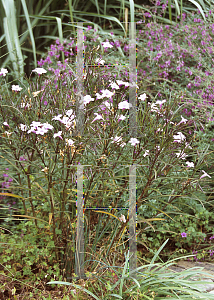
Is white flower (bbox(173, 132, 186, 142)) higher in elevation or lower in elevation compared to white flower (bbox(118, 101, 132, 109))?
lower

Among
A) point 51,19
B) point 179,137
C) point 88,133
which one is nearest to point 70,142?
point 88,133

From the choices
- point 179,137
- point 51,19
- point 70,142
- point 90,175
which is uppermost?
point 51,19

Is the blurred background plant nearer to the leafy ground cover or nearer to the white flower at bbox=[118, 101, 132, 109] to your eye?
the leafy ground cover

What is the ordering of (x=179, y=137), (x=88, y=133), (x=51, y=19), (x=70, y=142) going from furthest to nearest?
(x=51, y=19), (x=179, y=137), (x=88, y=133), (x=70, y=142)

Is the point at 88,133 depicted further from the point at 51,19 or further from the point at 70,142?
the point at 51,19

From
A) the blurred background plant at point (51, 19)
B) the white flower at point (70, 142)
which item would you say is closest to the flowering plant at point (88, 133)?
the white flower at point (70, 142)

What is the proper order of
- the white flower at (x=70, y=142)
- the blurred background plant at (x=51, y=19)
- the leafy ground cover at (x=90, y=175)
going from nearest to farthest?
the white flower at (x=70, y=142) → the leafy ground cover at (x=90, y=175) → the blurred background plant at (x=51, y=19)

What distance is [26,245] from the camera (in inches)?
66.1

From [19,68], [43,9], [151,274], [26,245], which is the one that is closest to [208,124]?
[151,274]

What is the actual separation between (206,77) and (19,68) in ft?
5.47

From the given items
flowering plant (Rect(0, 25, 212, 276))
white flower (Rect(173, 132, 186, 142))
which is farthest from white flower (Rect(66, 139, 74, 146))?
white flower (Rect(173, 132, 186, 142))

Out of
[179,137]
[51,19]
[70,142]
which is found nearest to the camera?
[70,142]

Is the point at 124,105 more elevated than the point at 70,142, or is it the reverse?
the point at 124,105

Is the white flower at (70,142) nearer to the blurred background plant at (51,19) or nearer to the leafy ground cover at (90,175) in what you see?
the leafy ground cover at (90,175)
